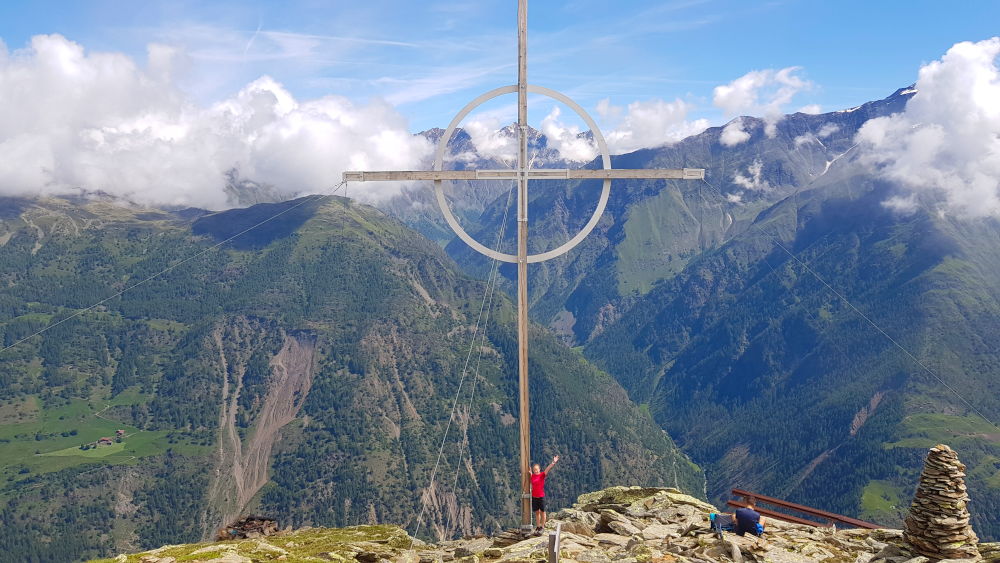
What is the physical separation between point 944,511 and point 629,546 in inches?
500

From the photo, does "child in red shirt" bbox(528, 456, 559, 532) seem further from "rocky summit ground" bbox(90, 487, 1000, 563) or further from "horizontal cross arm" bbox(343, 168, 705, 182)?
"horizontal cross arm" bbox(343, 168, 705, 182)

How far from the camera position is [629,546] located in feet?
94.1

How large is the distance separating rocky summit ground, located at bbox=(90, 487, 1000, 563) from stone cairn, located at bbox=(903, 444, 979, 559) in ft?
2.27

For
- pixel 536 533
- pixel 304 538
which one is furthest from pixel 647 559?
pixel 304 538

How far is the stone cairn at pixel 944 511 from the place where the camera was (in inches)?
993

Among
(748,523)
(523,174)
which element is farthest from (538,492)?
(523,174)

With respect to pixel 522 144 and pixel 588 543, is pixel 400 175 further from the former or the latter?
pixel 588 543

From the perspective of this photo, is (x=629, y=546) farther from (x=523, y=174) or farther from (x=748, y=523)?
(x=523, y=174)

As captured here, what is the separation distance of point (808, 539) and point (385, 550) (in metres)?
22.2

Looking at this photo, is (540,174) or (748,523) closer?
(748,523)

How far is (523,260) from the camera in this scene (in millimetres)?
32031

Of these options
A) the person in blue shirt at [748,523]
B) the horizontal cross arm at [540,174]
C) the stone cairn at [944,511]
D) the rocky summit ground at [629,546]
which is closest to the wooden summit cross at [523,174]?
the horizontal cross arm at [540,174]

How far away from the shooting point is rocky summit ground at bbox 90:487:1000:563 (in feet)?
88.6

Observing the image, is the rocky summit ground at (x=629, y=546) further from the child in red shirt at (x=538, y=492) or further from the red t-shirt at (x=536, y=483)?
the red t-shirt at (x=536, y=483)
